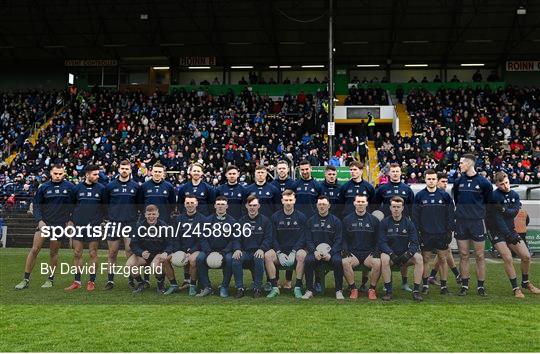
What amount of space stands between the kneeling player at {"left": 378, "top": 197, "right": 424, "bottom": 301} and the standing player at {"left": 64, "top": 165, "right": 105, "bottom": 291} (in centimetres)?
475

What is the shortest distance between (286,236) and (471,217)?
292cm

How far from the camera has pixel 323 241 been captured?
9844 millimetres

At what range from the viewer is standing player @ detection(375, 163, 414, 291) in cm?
1046

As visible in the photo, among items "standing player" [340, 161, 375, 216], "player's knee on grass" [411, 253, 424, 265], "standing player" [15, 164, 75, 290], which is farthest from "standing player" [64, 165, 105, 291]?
"player's knee on grass" [411, 253, 424, 265]

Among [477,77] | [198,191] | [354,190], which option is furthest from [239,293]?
[477,77]

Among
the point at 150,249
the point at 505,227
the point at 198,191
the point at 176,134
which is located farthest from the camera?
the point at 176,134

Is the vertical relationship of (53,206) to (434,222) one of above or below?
above

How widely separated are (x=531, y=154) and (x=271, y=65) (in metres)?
17.5

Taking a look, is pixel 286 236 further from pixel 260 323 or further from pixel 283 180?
pixel 260 323

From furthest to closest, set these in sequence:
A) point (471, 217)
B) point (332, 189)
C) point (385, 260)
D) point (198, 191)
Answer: point (332, 189) → point (198, 191) → point (471, 217) → point (385, 260)

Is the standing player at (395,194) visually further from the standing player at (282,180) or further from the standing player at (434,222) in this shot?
the standing player at (282,180)

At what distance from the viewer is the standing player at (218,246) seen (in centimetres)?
979

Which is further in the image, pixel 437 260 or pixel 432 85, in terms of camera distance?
pixel 432 85

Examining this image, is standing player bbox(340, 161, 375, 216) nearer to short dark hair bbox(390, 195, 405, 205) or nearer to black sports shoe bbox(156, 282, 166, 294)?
short dark hair bbox(390, 195, 405, 205)
